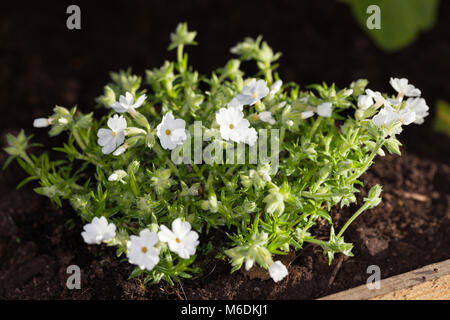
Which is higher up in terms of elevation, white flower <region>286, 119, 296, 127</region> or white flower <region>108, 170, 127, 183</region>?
white flower <region>286, 119, 296, 127</region>

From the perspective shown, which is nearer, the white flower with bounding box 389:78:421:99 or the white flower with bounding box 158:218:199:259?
the white flower with bounding box 158:218:199:259

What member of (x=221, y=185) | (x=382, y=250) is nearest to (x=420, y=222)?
(x=382, y=250)

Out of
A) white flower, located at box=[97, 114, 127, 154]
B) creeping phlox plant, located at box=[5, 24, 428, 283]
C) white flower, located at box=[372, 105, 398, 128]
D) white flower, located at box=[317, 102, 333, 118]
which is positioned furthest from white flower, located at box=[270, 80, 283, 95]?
white flower, located at box=[97, 114, 127, 154]

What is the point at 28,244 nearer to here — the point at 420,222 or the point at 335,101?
the point at 335,101

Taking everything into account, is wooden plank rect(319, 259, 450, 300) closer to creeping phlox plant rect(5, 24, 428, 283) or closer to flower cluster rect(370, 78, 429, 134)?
creeping phlox plant rect(5, 24, 428, 283)

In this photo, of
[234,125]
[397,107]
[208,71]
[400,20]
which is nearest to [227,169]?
[234,125]
